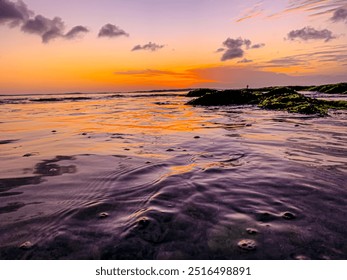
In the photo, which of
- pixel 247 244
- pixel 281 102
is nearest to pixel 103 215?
pixel 247 244

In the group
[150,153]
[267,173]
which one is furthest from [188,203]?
[150,153]

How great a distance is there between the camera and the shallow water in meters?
2.14

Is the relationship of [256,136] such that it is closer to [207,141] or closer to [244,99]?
[207,141]

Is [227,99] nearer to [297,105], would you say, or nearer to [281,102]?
[281,102]

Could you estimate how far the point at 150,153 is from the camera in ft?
17.5

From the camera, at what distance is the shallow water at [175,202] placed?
214cm

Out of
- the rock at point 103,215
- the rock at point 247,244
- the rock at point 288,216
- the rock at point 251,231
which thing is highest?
the rock at point 288,216

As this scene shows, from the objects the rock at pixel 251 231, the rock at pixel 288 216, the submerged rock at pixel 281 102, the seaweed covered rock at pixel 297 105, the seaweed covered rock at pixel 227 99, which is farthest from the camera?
the seaweed covered rock at pixel 227 99

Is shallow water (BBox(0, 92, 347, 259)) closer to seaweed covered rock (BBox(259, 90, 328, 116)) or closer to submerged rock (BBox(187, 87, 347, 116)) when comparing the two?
seaweed covered rock (BBox(259, 90, 328, 116))

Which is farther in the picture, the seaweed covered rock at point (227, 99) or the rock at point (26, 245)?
the seaweed covered rock at point (227, 99)

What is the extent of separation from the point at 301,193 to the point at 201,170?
1.50 m

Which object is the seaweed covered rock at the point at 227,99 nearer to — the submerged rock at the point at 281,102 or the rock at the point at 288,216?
the submerged rock at the point at 281,102

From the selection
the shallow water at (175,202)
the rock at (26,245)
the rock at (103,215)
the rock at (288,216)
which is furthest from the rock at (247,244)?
the rock at (26,245)

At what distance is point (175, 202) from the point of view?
299 centimetres
